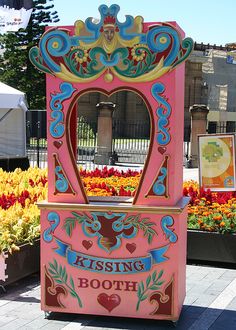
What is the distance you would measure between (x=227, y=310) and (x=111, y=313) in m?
1.20

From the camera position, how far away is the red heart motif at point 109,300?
477 cm

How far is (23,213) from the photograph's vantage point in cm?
664

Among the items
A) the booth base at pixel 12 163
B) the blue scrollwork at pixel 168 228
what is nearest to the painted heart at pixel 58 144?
the blue scrollwork at pixel 168 228

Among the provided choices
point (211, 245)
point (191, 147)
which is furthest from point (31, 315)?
point (191, 147)

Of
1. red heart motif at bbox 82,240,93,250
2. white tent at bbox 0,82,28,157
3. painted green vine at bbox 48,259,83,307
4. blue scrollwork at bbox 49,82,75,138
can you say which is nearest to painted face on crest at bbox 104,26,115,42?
blue scrollwork at bbox 49,82,75,138

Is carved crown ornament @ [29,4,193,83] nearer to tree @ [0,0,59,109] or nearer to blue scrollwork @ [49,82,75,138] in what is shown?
blue scrollwork @ [49,82,75,138]

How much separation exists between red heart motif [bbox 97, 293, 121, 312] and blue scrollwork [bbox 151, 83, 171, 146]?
4.71ft

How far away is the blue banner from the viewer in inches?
183

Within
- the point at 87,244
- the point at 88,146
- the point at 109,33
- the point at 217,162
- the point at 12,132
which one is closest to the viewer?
the point at 109,33

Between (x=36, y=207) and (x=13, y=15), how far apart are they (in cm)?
1729

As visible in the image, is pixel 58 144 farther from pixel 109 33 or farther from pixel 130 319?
pixel 130 319

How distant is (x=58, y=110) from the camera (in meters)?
4.69

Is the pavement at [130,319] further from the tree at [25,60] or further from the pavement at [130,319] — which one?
the tree at [25,60]

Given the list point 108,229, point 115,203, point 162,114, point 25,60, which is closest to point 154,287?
point 108,229
